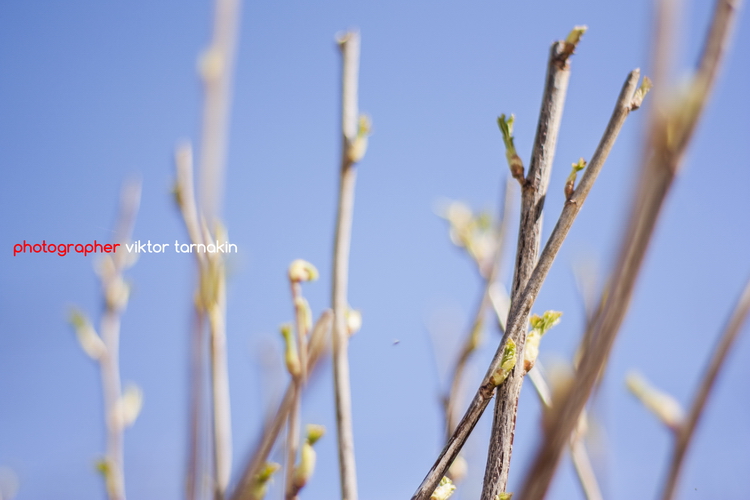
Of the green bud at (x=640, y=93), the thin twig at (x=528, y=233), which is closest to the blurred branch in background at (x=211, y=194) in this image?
the thin twig at (x=528, y=233)

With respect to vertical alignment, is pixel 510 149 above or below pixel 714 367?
above

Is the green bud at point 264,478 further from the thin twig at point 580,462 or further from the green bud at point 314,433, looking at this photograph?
the thin twig at point 580,462

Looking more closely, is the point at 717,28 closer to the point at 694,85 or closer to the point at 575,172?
the point at 694,85

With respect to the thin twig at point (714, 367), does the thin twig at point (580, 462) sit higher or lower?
lower

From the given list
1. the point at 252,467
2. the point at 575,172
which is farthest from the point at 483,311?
the point at 252,467

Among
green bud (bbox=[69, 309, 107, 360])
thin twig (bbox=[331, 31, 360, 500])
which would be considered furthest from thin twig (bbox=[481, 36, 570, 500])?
green bud (bbox=[69, 309, 107, 360])

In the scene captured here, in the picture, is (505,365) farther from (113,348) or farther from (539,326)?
(113,348)

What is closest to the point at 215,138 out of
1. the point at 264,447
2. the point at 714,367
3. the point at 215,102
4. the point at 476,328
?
the point at 215,102
